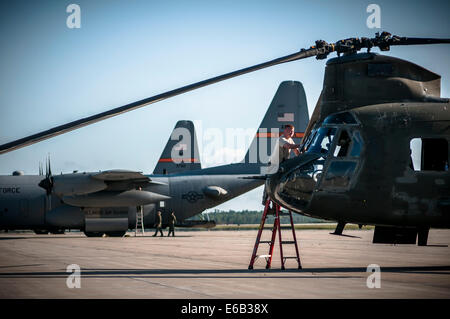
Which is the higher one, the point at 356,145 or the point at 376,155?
the point at 356,145

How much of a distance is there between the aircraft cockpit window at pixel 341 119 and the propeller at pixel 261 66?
142cm

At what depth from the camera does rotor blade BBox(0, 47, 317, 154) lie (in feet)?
26.5

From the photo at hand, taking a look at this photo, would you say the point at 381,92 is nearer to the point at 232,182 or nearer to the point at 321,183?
the point at 321,183

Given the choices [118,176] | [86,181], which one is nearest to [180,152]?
[118,176]

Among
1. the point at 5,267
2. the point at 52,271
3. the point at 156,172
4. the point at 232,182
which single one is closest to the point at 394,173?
the point at 52,271

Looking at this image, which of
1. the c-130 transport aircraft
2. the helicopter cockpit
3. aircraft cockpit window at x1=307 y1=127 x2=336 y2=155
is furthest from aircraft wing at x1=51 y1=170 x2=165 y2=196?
the helicopter cockpit

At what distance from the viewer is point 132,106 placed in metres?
9.22

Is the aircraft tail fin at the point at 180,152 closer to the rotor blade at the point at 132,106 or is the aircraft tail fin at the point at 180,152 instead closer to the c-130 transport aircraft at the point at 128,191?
the c-130 transport aircraft at the point at 128,191

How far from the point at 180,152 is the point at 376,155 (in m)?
31.7

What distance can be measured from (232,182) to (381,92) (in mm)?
25584

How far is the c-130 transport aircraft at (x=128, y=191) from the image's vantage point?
33.4m

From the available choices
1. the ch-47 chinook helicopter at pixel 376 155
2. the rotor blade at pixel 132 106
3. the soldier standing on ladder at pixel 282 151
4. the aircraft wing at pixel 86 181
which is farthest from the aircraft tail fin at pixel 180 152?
the rotor blade at pixel 132 106

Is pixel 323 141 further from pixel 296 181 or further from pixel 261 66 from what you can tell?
pixel 261 66

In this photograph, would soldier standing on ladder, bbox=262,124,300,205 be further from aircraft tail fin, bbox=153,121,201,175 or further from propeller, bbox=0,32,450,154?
aircraft tail fin, bbox=153,121,201,175
